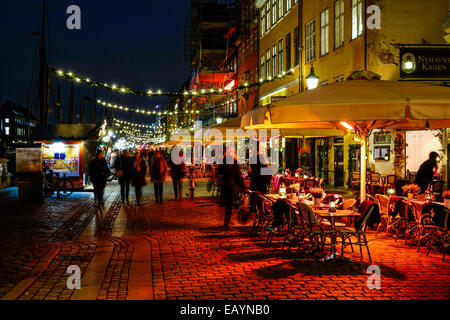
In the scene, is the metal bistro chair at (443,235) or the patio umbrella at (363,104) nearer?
the patio umbrella at (363,104)

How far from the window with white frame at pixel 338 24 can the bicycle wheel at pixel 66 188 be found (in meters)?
12.9

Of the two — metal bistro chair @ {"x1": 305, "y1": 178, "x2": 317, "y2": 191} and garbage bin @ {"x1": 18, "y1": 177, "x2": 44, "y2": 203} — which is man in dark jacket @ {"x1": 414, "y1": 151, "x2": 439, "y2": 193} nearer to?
metal bistro chair @ {"x1": 305, "y1": 178, "x2": 317, "y2": 191}

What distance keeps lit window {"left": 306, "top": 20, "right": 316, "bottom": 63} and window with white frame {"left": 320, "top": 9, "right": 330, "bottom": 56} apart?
1.02m

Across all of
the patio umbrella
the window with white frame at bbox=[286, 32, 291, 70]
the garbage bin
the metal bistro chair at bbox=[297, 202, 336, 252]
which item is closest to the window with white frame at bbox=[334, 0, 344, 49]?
the window with white frame at bbox=[286, 32, 291, 70]

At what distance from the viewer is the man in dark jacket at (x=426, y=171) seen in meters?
11.6

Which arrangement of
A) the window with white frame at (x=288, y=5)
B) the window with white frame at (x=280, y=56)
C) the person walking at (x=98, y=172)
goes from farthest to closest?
1. the window with white frame at (x=280, y=56)
2. the window with white frame at (x=288, y=5)
3. the person walking at (x=98, y=172)

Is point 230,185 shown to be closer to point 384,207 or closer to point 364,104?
point 384,207

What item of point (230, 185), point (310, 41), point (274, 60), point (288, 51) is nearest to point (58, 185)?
point (230, 185)

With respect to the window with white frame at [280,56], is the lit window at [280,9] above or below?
above

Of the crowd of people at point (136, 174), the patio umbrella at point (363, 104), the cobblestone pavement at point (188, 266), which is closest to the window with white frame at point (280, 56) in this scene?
the crowd of people at point (136, 174)

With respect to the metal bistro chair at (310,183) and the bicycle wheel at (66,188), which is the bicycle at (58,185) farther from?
the metal bistro chair at (310,183)

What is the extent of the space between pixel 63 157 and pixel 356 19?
13959 millimetres

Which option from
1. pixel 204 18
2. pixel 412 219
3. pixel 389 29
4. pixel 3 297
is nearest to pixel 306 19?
pixel 389 29

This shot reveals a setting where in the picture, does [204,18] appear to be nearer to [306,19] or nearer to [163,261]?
[306,19]
